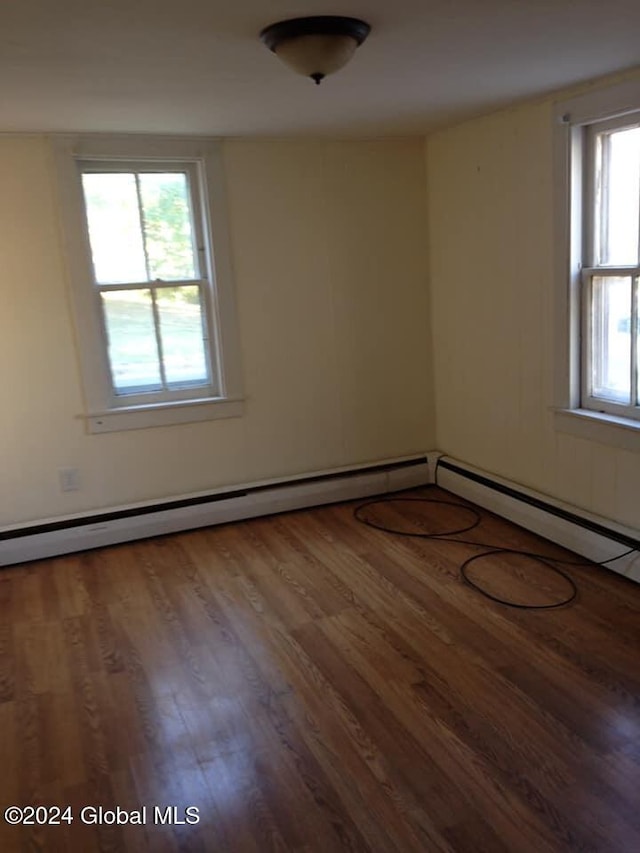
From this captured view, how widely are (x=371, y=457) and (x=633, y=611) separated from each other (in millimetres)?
1963

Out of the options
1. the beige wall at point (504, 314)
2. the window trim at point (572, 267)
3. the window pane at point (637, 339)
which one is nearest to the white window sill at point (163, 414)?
the beige wall at point (504, 314)

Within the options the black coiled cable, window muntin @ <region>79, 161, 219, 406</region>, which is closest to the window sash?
the black coiled cable

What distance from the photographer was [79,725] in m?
2.40

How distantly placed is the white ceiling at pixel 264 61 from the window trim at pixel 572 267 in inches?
6.2

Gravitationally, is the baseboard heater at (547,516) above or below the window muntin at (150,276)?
below

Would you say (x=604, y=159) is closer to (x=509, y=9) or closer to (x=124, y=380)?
(x=509, y=9)

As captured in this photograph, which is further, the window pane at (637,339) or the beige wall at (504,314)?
the beige wall at (504,314)

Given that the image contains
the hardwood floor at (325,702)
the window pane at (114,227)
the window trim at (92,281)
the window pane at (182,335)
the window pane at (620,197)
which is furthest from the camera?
the window pane at (182,335)

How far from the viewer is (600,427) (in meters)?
3.23

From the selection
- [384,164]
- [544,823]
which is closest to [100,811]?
[544,823]

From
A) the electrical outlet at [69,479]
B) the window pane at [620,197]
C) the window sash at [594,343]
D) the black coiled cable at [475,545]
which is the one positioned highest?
the window pane at [620,197]

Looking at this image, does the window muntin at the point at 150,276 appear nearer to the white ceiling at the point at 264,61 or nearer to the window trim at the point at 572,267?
the white ceiling at the point at 264,61

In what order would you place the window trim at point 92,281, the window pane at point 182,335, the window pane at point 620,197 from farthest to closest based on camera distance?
the window pane at point 182,335, the window trim at point 92,281, the window pane at point 620,197

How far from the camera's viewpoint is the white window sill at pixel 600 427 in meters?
3.08
